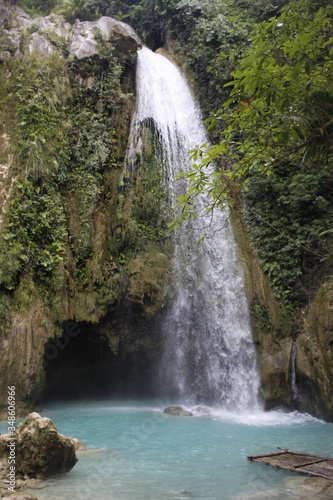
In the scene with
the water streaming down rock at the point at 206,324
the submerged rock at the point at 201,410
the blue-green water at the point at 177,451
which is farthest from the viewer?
the water streaming down rock at the point at 206,324

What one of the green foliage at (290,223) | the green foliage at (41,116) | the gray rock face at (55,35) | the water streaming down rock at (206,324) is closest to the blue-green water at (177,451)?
the water streaming down rock at (206,324)

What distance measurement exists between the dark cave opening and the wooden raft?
538cm

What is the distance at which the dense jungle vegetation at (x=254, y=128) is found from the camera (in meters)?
3.89

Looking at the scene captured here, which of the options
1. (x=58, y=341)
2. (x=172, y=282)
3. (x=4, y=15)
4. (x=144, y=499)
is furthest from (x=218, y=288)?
(x=4, y=15)

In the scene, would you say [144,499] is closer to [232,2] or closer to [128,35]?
[128,35]

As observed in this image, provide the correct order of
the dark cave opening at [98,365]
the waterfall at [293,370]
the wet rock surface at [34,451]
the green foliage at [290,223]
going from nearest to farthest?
the wet rock surface at [34,451], the waterfall at [293,370], the dark cave opening at [98,365], the green foliage at [290,223]

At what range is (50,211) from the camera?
10000 mm

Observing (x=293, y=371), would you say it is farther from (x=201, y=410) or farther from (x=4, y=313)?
(x=4, y=313)

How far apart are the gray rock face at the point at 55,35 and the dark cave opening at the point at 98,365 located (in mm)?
7607

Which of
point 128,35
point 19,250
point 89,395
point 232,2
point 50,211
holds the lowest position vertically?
point 89,395

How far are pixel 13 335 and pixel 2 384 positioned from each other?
36.0 inches

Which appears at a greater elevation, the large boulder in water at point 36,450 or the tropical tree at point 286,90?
the tropical tree at point 286,90

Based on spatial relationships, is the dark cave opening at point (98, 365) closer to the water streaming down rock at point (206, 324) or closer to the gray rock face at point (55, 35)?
the water streaming down rock at point (206, 324)

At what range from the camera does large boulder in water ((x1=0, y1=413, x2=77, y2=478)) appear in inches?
185
